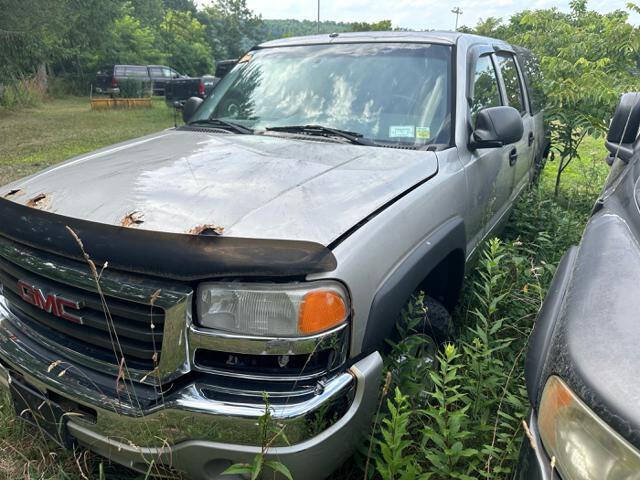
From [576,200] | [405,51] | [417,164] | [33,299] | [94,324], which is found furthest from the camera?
[576,200]

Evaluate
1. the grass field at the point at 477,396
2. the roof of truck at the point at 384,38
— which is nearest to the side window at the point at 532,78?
the grass field at the point at 477,396

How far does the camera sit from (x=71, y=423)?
1.83 meters

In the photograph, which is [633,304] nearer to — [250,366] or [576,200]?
[250,366]

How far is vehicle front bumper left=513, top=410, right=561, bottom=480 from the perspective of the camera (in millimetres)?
1179

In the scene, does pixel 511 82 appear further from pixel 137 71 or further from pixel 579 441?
pixel 137 71

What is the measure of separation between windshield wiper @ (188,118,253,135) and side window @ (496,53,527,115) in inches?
80.6

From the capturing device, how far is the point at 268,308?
1582mm

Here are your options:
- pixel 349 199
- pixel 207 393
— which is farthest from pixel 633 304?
pixel 207 393

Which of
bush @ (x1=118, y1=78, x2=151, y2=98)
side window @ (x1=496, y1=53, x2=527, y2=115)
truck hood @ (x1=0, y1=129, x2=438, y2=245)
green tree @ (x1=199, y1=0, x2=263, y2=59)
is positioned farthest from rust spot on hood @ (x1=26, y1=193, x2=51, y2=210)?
green tree @ (x1=199, y1=0, x2=263, y2=59)

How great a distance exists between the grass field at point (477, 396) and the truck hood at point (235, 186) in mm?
582

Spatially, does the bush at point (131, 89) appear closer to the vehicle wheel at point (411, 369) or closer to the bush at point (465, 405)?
the bush at point (465, 405)

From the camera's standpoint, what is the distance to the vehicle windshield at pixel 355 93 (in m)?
2.74

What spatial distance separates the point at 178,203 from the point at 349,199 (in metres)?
0.63

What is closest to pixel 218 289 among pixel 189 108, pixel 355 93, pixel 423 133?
pixel 423 133
